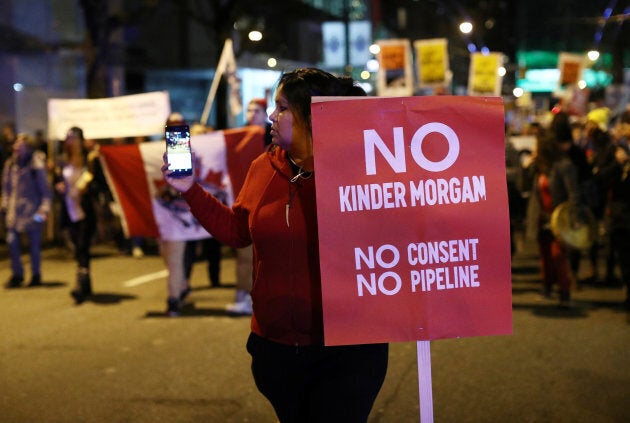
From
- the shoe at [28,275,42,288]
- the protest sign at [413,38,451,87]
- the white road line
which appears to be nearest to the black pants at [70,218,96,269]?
the white road line

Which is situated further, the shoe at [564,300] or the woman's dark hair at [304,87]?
the shoe at [564,300]

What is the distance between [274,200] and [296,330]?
0.51 meters

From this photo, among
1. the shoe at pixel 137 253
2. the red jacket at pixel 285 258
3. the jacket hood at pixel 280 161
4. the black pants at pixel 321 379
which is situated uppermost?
the jacket hood at pixel 280 161

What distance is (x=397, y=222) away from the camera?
118 inches

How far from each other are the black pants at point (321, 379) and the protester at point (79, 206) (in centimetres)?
671

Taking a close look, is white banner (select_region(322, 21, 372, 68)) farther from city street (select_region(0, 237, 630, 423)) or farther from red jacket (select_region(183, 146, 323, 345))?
red jacket (select_region(183, 146, 323, 345))

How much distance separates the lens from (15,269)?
35.3 feet

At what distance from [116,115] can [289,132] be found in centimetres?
912

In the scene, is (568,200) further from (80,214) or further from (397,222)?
(397,222)

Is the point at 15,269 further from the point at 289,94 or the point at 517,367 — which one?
the point at 289,94

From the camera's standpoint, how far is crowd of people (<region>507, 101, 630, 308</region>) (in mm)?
8492

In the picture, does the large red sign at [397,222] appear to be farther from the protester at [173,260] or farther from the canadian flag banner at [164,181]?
the protester at [173,260]

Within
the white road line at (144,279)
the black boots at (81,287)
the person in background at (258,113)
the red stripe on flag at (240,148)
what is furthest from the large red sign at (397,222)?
the white road line at (144,279)

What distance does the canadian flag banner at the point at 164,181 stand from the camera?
8.48 metres
